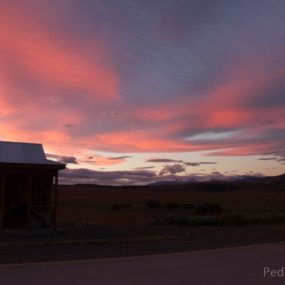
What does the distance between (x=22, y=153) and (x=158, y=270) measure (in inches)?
476

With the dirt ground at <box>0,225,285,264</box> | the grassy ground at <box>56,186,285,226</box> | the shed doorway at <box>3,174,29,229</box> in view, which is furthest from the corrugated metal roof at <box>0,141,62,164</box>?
the grassy ground at <box>56,186,285,226</box>

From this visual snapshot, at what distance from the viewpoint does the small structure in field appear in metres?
19.3

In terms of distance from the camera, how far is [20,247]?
597 inches

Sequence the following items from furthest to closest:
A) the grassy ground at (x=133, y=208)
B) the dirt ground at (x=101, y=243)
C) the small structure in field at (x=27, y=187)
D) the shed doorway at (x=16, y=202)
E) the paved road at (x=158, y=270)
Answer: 1. the grassy ground at (x=133, y=208)
2. the shed doorway at (x=16, y=202)
3. the small structure in field at (x=27, y=187)
4. the dirt ground at (x=101, y=243)
5. the paved road at (x=158, y=270)

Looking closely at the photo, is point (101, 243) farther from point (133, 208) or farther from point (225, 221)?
point (133, 208)

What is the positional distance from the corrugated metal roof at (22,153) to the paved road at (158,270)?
9.78 metres

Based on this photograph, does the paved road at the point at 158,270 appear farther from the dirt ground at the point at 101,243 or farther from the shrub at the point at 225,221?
the shrub at the point at 225,221

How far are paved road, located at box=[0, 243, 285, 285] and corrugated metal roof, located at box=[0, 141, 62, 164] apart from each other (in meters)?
9.78

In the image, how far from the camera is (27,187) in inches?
792

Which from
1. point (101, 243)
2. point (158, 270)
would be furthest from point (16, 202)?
point (158, 270)

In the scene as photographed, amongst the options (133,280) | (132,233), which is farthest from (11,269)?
(132,233)

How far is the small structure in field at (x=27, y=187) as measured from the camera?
19344 millimetres

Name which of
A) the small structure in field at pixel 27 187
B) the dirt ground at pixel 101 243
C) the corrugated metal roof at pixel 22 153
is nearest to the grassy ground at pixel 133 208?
the small structure in field at pixel 27 187

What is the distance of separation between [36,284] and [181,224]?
18260 mm
